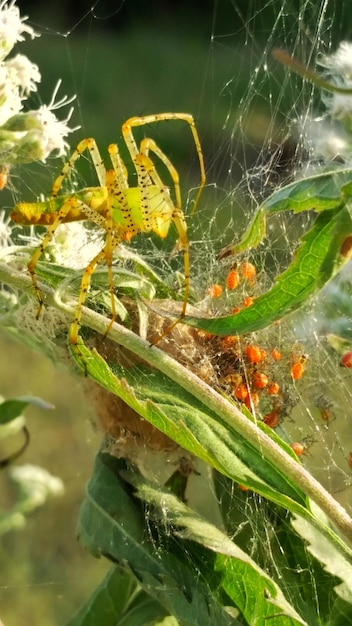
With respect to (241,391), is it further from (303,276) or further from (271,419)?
(303,276)

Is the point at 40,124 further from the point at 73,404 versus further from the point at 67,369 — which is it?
the point at 73,404

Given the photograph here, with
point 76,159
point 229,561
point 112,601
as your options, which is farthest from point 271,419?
point 76,159

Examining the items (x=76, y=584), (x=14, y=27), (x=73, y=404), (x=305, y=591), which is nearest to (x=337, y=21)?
(x=14, y=27)

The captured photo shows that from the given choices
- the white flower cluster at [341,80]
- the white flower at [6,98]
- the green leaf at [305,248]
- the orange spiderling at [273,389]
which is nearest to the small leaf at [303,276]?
the green leaf at [305,248]

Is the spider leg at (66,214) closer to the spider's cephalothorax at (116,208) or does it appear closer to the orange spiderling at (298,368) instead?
the spider's cephalothorax at (116,208)

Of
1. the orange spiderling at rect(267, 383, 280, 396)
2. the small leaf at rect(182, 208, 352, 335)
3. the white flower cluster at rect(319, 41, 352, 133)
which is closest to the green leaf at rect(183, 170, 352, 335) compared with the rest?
the small leaf at rect(182, 208, 352, 335)
